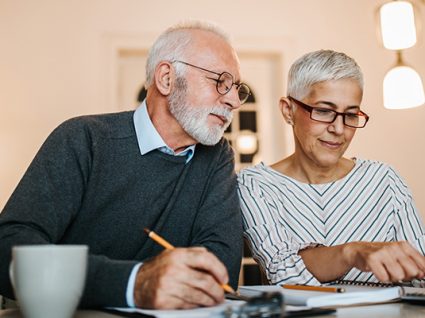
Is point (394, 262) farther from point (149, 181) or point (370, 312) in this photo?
point (149, 181)

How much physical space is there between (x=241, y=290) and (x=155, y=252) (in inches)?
11.2

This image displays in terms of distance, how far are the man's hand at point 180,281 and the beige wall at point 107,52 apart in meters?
2.95

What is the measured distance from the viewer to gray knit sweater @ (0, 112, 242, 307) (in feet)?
4.02

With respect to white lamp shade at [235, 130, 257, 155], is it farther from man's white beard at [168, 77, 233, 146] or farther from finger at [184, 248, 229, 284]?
finger at [184, 248, 229, 284]

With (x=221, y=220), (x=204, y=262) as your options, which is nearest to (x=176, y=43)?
(x=221, y=220)

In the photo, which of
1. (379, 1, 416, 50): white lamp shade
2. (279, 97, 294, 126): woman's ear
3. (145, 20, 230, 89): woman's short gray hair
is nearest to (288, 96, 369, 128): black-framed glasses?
(279, 97, 294, 126): woman's ear

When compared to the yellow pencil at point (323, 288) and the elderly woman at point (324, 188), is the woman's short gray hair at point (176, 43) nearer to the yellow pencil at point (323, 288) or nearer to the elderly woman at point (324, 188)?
the elderly woman at point (324, 188)

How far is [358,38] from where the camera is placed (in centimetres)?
415

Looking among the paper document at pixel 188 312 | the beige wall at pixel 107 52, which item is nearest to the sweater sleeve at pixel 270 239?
the paper document at pixel 188 312

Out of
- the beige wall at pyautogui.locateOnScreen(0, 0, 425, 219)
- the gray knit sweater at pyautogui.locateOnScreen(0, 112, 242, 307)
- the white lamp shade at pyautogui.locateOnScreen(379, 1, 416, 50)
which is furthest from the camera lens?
the beige wall at pyautogui.locateOnScreen(0, 0, 425, 219)

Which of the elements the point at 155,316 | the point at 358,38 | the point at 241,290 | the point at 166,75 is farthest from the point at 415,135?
the point at 155,316

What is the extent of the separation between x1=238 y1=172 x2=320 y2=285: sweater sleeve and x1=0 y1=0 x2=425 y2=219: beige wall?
7.78ft

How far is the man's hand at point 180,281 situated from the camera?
0.93 metres

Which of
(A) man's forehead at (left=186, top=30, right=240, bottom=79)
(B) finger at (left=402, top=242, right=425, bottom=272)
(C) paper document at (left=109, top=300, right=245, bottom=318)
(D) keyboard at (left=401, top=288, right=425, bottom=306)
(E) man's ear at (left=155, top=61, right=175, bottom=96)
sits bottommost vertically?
(D) keyboard at (left=401, top=288, right=425, bottom=306)
